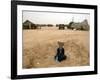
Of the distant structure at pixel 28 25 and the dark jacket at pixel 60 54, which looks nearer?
the distant structure at pixel 28 25

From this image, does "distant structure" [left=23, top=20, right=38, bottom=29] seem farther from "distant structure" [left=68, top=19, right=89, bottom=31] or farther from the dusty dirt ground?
"distant structure" [left=68, top=19, right=89, bottom=31]

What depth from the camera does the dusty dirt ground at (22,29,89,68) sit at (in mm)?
1898

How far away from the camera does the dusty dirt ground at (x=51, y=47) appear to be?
1.90 m

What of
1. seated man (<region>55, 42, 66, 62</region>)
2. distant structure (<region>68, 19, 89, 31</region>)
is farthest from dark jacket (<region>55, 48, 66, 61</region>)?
distant structure (<region>68, 19, 89, 31</region>)

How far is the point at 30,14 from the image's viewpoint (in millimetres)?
1902

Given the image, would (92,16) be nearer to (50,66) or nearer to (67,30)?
(67,30)

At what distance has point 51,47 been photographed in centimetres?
198

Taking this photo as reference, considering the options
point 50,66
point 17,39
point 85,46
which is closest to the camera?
point 17,39

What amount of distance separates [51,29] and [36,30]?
0.15 metres

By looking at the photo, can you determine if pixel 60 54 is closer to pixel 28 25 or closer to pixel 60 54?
pixel 60 54

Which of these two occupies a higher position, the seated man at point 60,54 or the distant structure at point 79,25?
the distant structure at point 79,25

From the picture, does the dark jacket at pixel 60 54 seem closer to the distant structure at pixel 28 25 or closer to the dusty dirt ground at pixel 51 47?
the dusty dirt ground at pixel 51 47

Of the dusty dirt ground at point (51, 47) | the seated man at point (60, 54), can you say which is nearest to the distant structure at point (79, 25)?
the dusty dirt ground at point (51, 47)

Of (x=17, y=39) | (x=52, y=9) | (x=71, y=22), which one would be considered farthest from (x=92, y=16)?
(x=17, y=39)
